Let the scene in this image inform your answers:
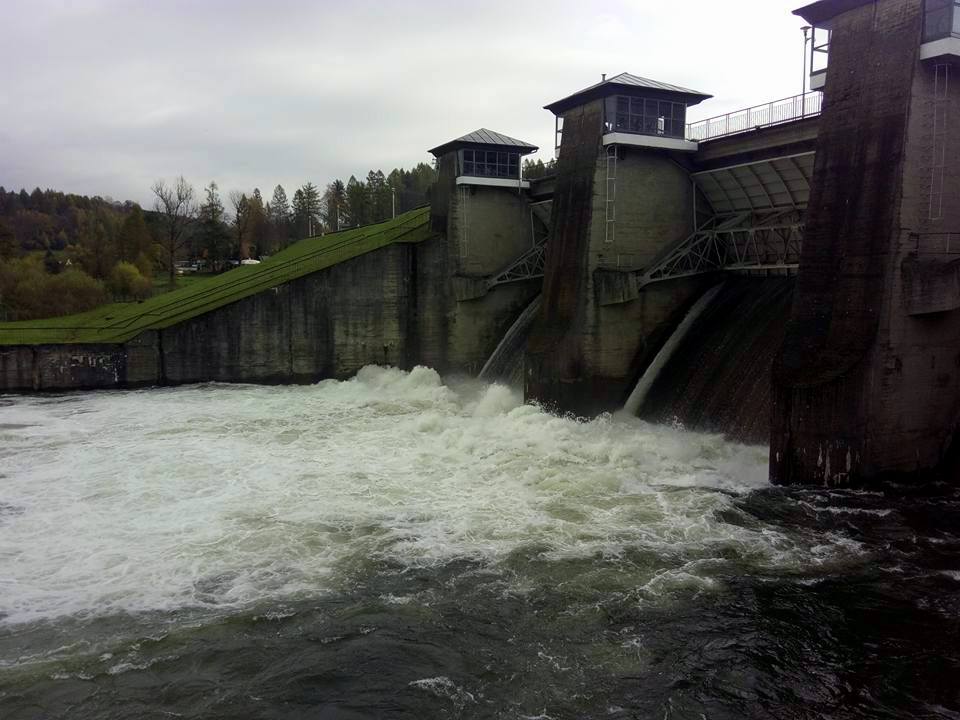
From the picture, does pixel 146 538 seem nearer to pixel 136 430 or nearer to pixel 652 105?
pixel 136 430

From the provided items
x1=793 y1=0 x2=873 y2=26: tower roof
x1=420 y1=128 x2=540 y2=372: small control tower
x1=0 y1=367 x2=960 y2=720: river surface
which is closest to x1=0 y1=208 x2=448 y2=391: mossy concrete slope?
x1=420 y1=128 x2=540 y2=372: small control tower

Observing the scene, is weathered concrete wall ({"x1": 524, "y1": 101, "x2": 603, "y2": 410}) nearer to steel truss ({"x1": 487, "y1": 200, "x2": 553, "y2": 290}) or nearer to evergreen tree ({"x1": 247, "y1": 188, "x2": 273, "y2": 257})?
steel truss ({"x1": 487, "y1": 200, "x2": 553, "y2": 290})

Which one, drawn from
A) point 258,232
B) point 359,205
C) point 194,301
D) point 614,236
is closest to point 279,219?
point 258,232

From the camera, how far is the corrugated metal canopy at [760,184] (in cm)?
1748

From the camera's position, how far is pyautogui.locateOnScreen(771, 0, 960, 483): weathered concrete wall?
40.2ft

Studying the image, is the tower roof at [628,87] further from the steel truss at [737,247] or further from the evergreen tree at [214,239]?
the evergreen tree at [214,239]

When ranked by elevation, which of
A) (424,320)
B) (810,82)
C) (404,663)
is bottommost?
(404,663)

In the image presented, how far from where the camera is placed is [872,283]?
12.4m

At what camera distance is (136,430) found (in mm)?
18594

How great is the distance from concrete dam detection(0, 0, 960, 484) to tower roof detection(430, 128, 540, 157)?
8cm

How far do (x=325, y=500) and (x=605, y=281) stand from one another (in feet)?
32.0

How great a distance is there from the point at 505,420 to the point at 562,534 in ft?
27.0

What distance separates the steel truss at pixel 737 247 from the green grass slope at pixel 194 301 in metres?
10.2

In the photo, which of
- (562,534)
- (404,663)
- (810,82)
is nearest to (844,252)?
(810,82)
